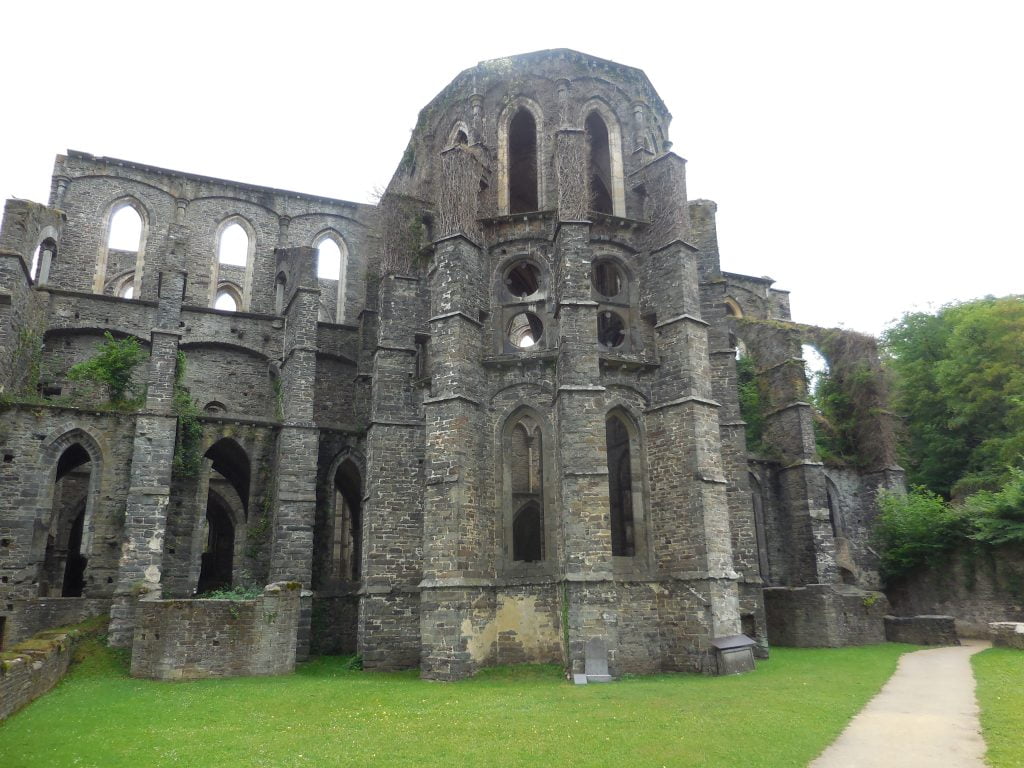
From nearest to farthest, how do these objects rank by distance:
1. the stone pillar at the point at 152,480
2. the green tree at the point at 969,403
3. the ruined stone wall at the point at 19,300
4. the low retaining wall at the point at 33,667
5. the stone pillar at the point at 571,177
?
the low retaining wall at the point at 33,667, the stone pillar at the point at 152,480, the stone pillar at the point at 571,177, the ruined stone wall at the point at 19,300, the green tree at the point at 969,403

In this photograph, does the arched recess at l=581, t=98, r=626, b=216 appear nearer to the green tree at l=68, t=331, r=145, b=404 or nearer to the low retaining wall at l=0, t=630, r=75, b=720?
the green tree at l=68, t=331, r=145, b=404

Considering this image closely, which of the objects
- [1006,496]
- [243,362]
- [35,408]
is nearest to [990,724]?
[1006,496]

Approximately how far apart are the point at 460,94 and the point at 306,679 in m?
15.5

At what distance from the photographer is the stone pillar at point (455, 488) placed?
15.3 meters

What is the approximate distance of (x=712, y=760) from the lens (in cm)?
805

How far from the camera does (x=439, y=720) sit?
10.5m

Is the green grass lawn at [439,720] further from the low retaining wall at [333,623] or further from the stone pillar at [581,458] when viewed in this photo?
the low retaining wall at [333,623]

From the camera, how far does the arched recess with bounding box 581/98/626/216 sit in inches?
774

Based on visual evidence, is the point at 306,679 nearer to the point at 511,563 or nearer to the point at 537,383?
the point at 511,563

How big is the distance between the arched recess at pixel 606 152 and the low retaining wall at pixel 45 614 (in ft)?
51.4

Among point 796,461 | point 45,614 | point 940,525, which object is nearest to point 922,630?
point 940,525

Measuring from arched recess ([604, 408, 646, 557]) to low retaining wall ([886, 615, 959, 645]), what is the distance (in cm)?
897

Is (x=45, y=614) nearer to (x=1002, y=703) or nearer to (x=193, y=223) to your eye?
(x=193, y=223)

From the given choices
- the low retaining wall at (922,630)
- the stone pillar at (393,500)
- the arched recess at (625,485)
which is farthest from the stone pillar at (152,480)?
the low retaining wall at (922,630)
